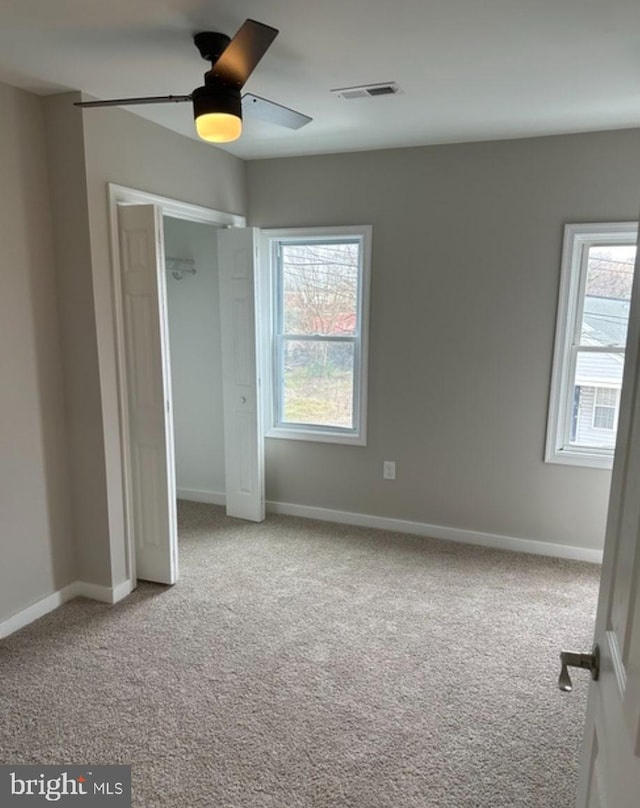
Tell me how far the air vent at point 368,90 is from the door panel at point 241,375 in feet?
4.40

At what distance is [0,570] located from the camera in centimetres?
272

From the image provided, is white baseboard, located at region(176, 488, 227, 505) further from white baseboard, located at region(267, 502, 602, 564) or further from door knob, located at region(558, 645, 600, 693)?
door knob, located at region(558, 645, 600, 693)

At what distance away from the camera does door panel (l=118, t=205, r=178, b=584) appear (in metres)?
2.93

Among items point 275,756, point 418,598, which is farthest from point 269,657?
point 418,598

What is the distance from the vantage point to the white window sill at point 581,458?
3.50m

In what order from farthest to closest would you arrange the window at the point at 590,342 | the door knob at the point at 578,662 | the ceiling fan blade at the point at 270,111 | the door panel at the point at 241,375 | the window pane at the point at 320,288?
1. the window pane at the point at 320,288
2. the door panel at the point at 241,375
3. the window at the point at 590,342
4. the ceiling fan blade at the point at 270,111
5. the door knob at the point at 578,662

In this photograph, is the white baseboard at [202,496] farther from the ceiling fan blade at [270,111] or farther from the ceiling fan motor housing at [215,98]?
the ceiling fan motor housing at [215,98]

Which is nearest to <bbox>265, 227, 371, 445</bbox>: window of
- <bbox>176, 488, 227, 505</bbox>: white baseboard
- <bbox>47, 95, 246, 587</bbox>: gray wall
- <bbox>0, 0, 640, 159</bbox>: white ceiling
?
<bbox>176, 488, 227, 505</bbox>: white baseboard

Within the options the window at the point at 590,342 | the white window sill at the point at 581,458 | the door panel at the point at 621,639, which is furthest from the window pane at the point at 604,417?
the door panel at the point at 621,639

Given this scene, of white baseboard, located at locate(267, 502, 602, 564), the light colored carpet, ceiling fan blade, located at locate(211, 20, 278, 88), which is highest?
ceiling fan blade, located at locate(211, 20, 278, 88)

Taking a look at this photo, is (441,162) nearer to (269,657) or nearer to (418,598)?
(418,598)

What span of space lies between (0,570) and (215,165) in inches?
108

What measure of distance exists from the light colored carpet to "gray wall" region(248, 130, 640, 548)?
488 mm

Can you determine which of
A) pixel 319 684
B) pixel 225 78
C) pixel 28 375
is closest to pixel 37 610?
pixel 28 375
